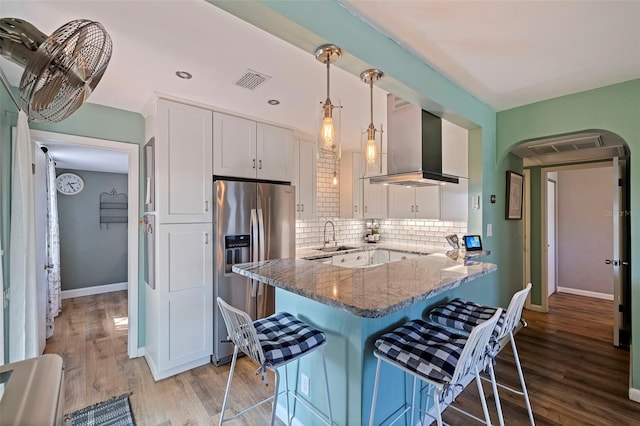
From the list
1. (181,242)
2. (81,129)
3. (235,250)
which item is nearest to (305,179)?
(235,250)

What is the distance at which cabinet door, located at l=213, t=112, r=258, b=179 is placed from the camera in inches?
111

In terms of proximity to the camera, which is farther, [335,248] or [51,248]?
[335,248]

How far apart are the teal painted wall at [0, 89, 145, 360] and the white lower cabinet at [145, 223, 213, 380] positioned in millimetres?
576

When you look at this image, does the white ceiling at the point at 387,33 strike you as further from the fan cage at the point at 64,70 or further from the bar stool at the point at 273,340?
the bar stool at the point at 273,340

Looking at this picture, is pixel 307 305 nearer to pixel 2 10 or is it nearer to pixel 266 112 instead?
pixel 266 112

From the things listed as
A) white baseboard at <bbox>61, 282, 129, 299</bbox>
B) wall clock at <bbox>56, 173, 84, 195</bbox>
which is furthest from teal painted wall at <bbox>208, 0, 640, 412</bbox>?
wall clock at <bbox>56, 173, 84, 195</bbox>

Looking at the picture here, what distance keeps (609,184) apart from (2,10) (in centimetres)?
691

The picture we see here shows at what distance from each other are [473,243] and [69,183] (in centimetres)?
612

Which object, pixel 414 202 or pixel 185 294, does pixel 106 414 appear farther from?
pixel 414 202

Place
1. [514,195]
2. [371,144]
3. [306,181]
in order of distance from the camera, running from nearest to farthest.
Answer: [371,144]
[514,195]
[306,181]

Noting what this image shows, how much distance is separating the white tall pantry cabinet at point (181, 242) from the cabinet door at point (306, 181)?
124 centimetres

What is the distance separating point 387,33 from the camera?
64.0 inches

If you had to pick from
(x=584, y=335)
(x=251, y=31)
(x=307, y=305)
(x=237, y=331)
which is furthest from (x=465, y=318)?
(x=584, y=335)

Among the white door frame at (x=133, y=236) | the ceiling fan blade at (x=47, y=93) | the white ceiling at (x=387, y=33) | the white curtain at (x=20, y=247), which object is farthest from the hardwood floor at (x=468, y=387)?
the white ceiling at (x=387, y=33)
